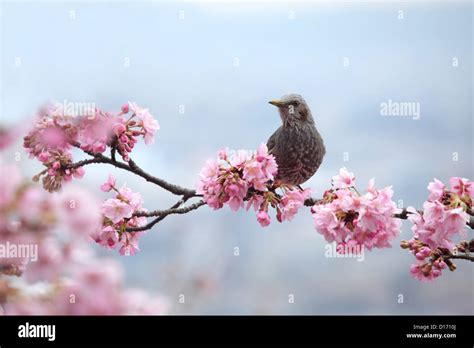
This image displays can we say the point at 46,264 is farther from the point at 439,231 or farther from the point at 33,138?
the point at 439,231

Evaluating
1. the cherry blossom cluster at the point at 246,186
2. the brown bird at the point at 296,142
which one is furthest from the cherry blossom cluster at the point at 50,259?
the brown bird at the point at 296,142

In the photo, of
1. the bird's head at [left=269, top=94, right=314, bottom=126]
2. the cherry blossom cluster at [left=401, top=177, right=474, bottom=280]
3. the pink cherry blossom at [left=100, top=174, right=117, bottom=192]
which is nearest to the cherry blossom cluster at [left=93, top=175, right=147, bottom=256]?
the pink cherry blossom at [left=100, top=174, right=117, bottom=192]

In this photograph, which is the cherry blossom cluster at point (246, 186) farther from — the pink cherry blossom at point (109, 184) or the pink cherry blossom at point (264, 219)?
the pink cherry blossom at point (109, 184)

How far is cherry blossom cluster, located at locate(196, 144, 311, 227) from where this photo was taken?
203cm

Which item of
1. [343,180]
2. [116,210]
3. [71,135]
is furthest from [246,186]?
[71,135]

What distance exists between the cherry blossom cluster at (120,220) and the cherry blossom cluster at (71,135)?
0.52ft

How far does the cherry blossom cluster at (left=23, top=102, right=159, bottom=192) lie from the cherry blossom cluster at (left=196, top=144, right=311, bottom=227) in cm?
39

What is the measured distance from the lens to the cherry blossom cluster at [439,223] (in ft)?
6.27

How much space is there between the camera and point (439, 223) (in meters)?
1.93

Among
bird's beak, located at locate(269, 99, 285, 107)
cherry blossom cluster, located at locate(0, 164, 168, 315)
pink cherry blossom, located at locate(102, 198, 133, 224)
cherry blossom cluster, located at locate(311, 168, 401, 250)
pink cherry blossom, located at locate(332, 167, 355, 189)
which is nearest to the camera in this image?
cherry blossom cluster, located at locate(0, 164, 168, 315)

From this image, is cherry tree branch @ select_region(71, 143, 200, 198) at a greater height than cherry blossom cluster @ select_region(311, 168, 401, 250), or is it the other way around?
cherry tree branch @ select_region(71, 143, 200, 198)

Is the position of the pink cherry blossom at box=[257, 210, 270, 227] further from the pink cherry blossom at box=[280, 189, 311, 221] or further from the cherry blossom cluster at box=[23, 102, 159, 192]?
the cherry blossom cluster at box=[23, 102, 159, 192]

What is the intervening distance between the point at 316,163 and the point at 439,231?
31.3 inches
